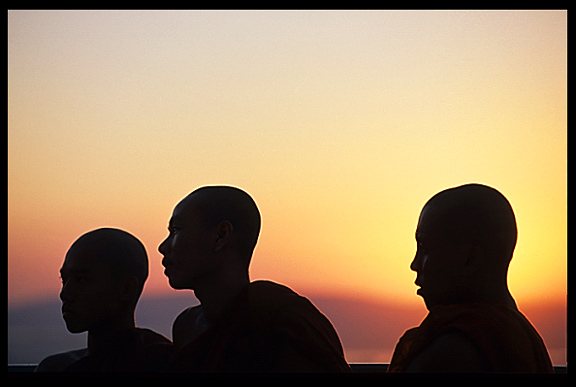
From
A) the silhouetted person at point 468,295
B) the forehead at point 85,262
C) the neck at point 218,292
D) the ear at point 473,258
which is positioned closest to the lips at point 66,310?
the forehead at point 85,262

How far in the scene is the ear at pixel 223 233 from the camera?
103 inches

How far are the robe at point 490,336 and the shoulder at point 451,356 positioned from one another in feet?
0.04

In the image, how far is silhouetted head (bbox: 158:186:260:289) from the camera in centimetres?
262

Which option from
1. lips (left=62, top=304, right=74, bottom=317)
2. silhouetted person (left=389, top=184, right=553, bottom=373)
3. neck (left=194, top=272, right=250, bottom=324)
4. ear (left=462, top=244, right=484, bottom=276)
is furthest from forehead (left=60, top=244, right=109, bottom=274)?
ear (left=462, top=244, right=484, bottom=276)

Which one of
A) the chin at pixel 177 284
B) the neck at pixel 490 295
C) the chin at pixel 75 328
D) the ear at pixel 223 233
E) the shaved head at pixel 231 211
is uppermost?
the shaved head at pixel 231 211

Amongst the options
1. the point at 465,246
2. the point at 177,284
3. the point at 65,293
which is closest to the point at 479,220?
the point at 465,246

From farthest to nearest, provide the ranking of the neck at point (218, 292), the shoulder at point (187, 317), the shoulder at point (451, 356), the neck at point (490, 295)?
1. the shoulder at point (187, 317)
2. the neck at point (218, 292)
3. the neck at point (490, 295)
4. the shoulder at point (451, 356)

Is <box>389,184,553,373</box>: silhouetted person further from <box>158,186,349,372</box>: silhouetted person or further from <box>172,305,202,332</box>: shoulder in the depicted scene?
<box>172,305,202,332</box>: shoulder

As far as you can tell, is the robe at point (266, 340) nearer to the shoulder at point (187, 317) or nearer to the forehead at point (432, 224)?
the shoulder at point (187, 317)

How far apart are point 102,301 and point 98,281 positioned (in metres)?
0.07

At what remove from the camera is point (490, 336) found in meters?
2.29

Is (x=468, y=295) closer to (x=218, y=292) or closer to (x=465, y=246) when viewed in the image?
(x=465, y=246)
